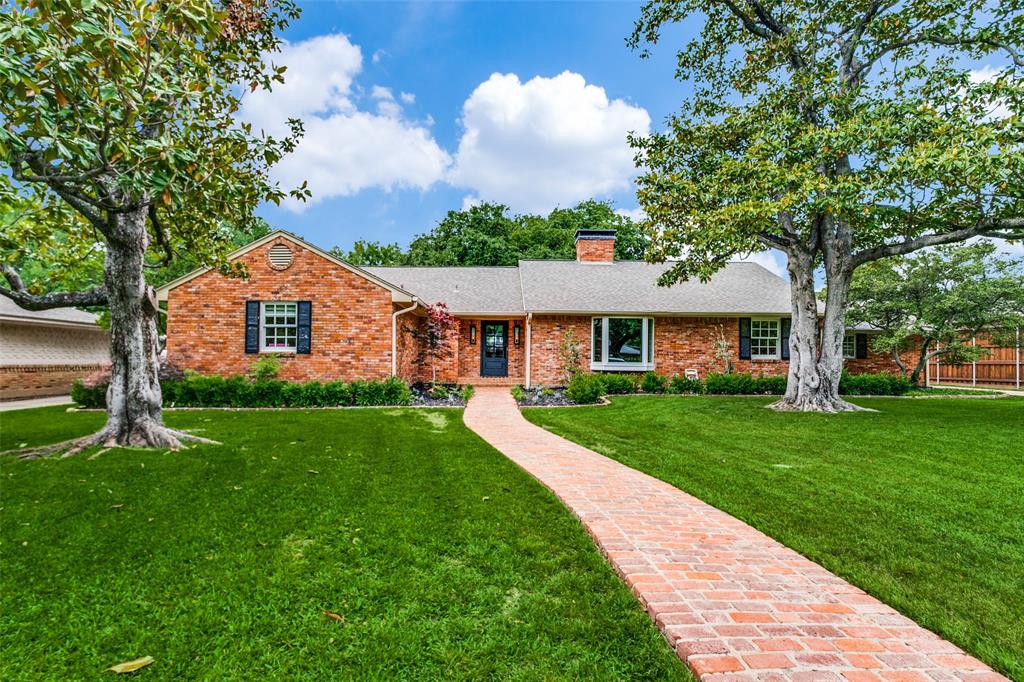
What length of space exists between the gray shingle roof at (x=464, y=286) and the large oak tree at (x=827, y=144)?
6443mm

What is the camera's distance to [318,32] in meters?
10.0

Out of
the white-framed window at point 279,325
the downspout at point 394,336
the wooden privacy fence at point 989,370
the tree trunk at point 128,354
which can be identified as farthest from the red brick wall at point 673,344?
the tree trunk at point 128,354

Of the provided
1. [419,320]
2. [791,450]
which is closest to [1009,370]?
[791,450]

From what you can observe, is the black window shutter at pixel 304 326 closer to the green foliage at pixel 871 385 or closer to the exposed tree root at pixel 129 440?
the exposed tree root at pixel 129 440

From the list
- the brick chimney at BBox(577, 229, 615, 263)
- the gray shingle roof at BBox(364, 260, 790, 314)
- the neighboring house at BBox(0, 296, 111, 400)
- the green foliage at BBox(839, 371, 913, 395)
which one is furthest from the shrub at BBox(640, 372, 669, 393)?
the neighboring house at BBox(0, 296, 111, 400)

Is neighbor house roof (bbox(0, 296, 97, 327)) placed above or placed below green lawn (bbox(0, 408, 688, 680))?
above

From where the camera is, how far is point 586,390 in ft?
42.9

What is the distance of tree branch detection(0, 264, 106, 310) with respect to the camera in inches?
257

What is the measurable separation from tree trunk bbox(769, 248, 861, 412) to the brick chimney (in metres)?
9.58

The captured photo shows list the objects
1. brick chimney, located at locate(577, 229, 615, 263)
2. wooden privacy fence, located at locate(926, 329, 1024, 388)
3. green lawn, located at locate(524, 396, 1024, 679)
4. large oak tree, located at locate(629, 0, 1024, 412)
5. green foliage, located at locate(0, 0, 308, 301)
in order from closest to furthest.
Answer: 1. green lawn, located at locate(524, 396, 1024, 679)
2. green foliage, located at locate(0, 0, 308, 301)
3. large oak tree, located at locate(629, 0, 1024, 412)
4. wooden privacy fence, located at locate(926, 329, 1024, 388)
5. brick chimney, located at locate(577, 229, 615, 263)

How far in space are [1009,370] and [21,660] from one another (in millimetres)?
28401

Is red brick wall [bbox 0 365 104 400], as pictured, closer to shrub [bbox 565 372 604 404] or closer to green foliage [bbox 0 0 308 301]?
green foliage [bbox 0 0 308 301]

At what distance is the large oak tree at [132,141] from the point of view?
3859mm

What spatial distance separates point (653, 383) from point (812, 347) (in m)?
4.37
